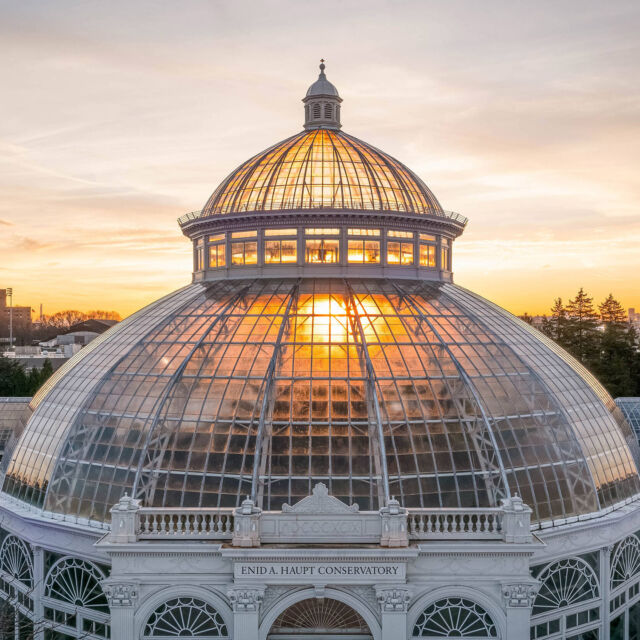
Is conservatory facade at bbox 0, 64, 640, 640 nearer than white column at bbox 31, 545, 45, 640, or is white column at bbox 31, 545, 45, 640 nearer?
conservatory facade at bbox 0, 64, 640, 640

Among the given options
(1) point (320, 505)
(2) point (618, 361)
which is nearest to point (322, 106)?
(1) point (320, 505)

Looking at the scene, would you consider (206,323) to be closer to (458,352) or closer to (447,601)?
(458,352)

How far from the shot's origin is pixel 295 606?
23.1 metres

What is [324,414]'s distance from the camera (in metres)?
25.0

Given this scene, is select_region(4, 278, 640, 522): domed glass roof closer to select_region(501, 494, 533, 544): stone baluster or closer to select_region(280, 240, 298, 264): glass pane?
select_region(280, 240, 298, 264): glass pane

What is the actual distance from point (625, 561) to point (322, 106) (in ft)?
87.3

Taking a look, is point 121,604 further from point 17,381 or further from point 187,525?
point 17,381

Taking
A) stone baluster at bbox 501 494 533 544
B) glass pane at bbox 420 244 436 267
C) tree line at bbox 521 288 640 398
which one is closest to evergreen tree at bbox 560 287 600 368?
tree line at bbox 521 288 640 398

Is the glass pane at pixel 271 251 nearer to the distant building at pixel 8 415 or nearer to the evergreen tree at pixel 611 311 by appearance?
the distant building at pixel 8 415

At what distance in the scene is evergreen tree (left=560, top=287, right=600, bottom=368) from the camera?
79000 mm

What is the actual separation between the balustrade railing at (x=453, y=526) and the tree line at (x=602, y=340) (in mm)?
50833

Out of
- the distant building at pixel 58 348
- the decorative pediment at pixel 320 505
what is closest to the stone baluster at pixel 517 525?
the decorative pediment at pixel 320 505

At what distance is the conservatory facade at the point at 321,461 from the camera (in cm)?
2241

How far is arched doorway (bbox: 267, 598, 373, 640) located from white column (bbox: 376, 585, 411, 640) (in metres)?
1.14
